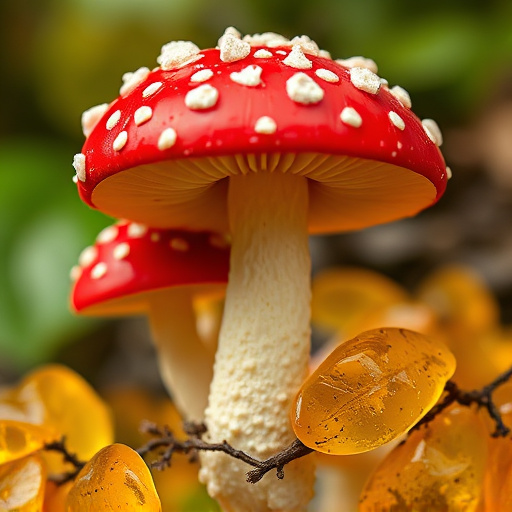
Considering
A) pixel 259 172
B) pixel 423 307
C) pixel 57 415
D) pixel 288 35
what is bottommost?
pixel 423 307

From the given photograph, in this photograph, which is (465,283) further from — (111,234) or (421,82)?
(111,234)

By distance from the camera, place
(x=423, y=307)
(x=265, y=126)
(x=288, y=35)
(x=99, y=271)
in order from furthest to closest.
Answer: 1. (x=288, y=35)
2. (x=423, y=307)
3. (x=99, y=271)
4. (x=265, y=126)

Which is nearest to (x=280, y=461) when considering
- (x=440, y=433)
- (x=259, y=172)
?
(x=440, y=433)

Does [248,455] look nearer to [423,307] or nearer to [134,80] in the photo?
[134,80]

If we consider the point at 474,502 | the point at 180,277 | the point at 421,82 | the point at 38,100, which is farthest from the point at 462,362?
the point at 38,100

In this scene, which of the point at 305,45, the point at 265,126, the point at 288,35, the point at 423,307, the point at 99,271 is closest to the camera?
the point at 265,126

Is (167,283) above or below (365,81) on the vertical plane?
below
